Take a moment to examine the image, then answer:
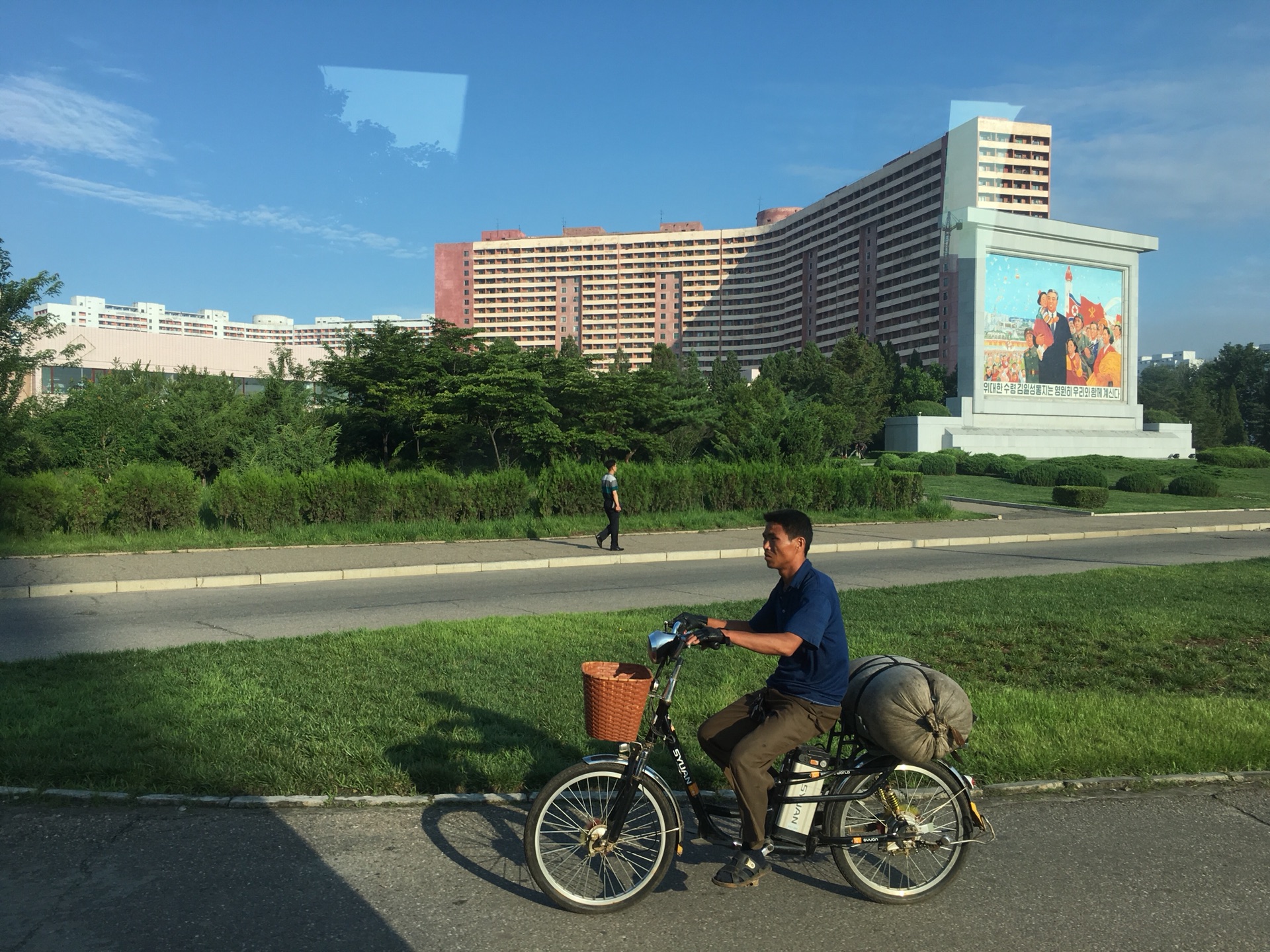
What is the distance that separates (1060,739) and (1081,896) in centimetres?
222

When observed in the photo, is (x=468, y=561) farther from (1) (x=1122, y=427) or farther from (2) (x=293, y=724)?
(1) (x=1122, y=427)

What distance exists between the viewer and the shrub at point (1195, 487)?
35438 millimetres

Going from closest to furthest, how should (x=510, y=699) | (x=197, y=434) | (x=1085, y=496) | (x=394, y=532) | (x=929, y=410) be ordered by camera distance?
(x=510, y=699)
(x=394, y=532)
(x=1085, y=496)
(x=197, y=434)
(x=929, y=410)

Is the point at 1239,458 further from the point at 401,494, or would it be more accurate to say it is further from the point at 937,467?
the point at 401,494

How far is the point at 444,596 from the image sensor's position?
12516mm

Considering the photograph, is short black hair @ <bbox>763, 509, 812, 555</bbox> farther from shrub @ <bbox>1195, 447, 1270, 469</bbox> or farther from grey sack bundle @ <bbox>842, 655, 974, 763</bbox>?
shrub @ <bbox>1195, 447, 1270, 469</bbox>

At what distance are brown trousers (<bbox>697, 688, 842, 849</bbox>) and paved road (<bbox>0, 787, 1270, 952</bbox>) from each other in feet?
1.23

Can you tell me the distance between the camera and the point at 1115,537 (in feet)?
71.5

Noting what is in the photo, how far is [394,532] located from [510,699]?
12.7 metres

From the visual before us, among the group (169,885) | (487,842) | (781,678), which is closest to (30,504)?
(169,885)

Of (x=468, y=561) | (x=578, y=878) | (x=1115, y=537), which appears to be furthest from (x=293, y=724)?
(x=1115, y=537)

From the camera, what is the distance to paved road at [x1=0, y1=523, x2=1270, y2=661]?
10031 millimetres

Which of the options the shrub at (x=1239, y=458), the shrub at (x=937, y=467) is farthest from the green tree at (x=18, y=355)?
the shrub at (x=1239, y=458)

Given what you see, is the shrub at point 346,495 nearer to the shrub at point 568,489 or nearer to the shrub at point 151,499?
the shrub at point 151,499
